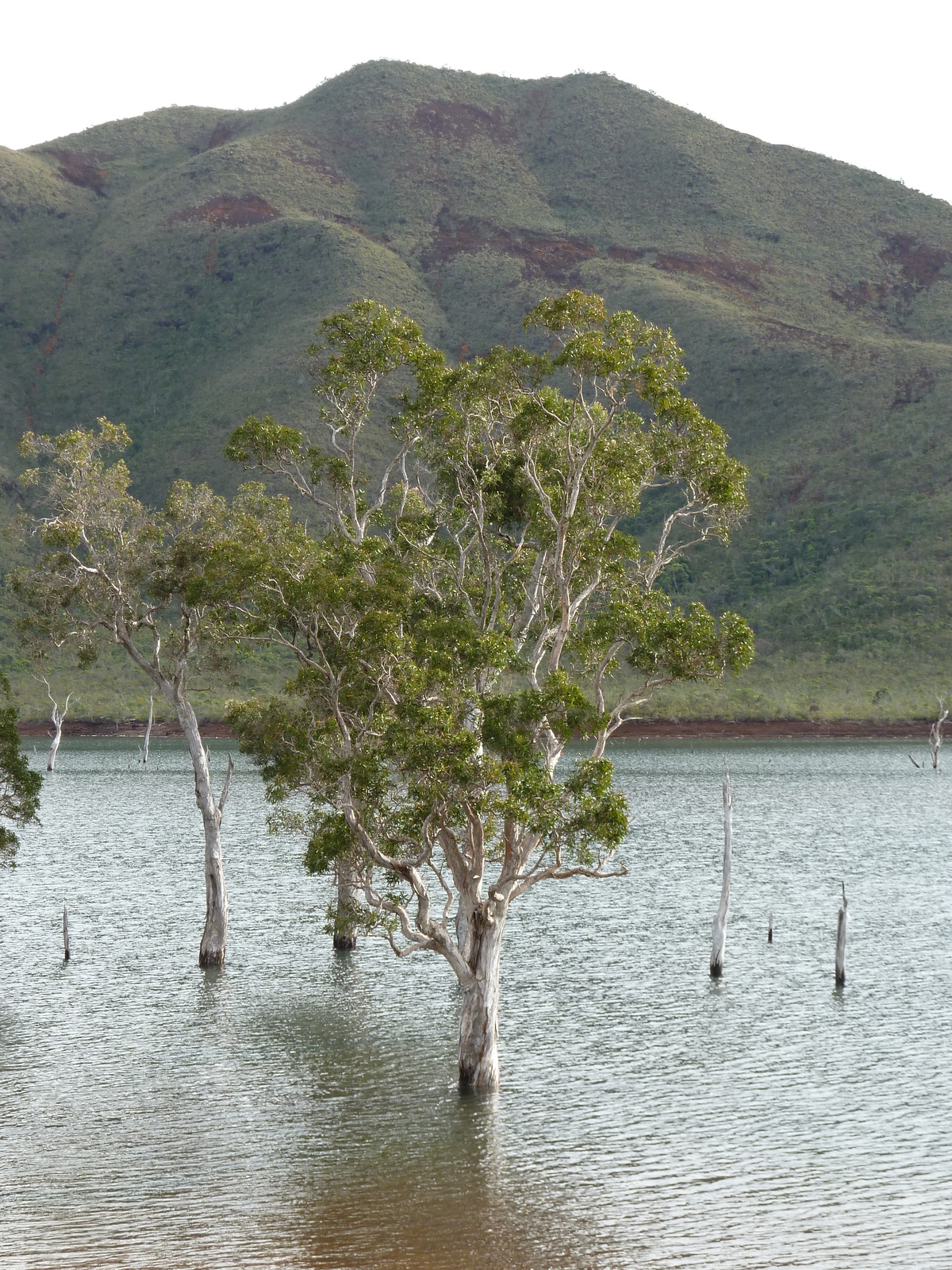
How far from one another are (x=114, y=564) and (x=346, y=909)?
985 cm

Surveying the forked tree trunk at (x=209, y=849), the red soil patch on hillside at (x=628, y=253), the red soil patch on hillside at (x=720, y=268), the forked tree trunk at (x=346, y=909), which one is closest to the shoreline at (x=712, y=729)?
the red soil patch on hillside at (x=720, y=268)

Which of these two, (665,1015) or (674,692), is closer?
(665,1015)

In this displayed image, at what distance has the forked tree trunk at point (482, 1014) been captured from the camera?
21656 millimetres

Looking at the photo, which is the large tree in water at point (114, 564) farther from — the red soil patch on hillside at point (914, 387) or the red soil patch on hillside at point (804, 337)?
the red soil patch on hillside at point (804, 337)

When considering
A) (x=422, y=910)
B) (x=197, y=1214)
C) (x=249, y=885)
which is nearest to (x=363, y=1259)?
(x=197, y=1214)

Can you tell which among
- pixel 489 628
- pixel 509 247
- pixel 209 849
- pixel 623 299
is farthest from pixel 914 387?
pixel 489 628

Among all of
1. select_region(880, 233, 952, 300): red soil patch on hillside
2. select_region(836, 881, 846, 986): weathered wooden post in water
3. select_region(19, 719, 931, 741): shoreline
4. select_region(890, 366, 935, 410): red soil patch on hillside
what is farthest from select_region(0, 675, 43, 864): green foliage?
select_region(880, 233, 952, 300): red soil patch on hillside

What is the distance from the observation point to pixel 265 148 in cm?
19175

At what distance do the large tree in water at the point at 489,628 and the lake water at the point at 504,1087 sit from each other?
289cm

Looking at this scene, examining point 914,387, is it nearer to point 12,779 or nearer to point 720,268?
point 720,268

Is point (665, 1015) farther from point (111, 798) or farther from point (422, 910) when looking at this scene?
point (111, 798)

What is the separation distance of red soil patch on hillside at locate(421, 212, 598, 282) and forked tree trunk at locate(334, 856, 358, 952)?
5480 inches

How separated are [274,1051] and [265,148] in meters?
186

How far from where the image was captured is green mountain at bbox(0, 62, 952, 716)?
110 metres
